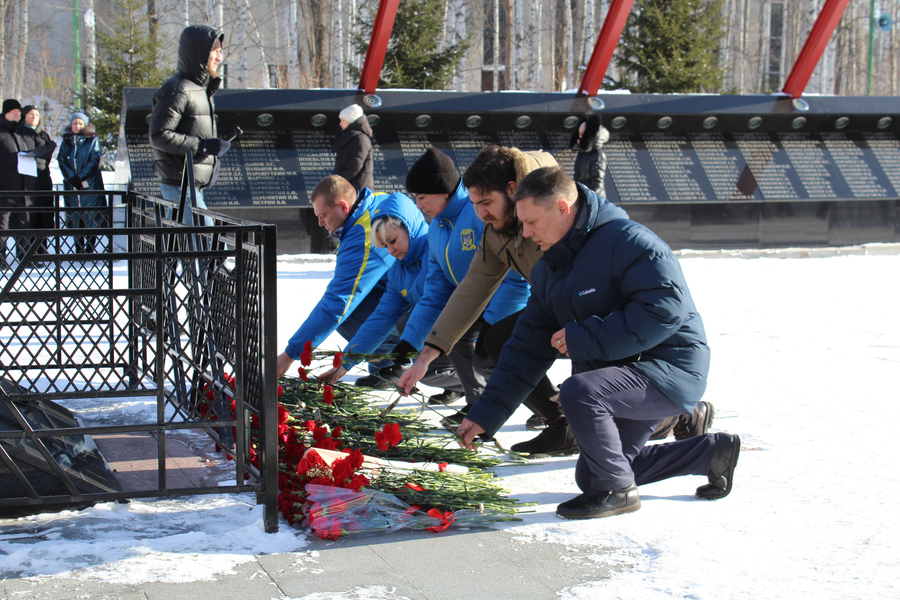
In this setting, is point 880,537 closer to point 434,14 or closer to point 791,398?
point 791,398

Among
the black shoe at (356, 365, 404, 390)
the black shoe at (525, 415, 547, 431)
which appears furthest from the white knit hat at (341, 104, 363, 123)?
the black shoe at (525, 415, 547, 431)

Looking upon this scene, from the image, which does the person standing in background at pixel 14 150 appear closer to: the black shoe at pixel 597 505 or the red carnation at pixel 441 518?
the red carnation at pixel 441 518

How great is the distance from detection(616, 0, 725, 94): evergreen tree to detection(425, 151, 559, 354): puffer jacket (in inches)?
584

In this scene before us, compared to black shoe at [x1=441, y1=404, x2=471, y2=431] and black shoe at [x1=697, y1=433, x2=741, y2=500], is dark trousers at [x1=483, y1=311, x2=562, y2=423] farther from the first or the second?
black shoe at [x1=697, y1=433, x2=741, y2=500]

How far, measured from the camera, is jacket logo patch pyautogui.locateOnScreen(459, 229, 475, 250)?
398 cm

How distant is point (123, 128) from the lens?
9.34 metres

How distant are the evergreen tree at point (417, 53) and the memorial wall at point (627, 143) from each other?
5620 mm

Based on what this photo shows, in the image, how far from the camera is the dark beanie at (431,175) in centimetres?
403

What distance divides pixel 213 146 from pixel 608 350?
12.6 ft

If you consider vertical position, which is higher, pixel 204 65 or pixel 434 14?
pixel 434 14

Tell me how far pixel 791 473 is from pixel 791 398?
131 cm

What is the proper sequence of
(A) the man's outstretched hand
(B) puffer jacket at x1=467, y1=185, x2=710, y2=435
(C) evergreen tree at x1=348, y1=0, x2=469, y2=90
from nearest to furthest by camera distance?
(B) puffer jacket at x1=467, y1=185, x2=710, y2=435
(A) the man's outstretched hand
(C) evergreen tree at x1=348, y1=0, x2=469, y2=90

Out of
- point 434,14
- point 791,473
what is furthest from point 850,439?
point 434,14

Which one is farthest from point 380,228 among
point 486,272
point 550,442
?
point 550,442
